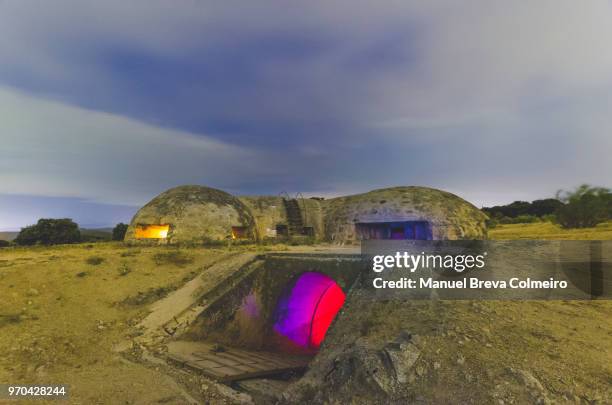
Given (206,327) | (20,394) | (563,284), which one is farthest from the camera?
(206,327)

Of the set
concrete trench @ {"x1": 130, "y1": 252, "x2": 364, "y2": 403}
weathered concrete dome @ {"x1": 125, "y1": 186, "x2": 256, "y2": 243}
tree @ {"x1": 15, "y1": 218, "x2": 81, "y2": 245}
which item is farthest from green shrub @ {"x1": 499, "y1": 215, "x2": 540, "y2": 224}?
tree @ {"x1": 15, "y1": 218, "x2": 81, "y2": 245}

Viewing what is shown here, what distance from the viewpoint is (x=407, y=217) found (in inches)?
762

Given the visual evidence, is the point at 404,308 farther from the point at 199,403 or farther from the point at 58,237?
the point at 58,237

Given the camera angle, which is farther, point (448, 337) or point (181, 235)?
point (181, 235)

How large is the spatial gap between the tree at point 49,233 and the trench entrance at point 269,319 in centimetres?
2473

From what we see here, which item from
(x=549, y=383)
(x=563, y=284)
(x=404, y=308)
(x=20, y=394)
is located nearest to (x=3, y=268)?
(x=20, y=394)

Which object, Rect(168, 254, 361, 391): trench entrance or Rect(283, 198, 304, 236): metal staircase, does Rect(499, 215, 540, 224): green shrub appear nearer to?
Rect(283, 198, 304, 236): metal staircase

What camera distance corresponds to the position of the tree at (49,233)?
96.4ft

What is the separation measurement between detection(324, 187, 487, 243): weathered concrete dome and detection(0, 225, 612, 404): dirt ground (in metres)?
11.0

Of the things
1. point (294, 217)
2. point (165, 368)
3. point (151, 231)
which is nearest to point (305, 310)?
point (165, 368)

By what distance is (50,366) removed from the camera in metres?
8.18

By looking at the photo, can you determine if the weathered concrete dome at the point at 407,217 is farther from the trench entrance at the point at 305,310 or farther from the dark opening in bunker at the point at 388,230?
the trench entrance at the point at 305,310

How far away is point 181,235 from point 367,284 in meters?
12.9

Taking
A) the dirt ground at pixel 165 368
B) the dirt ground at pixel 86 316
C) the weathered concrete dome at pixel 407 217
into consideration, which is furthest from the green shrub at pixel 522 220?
the dirt ground at pixel 86 316
